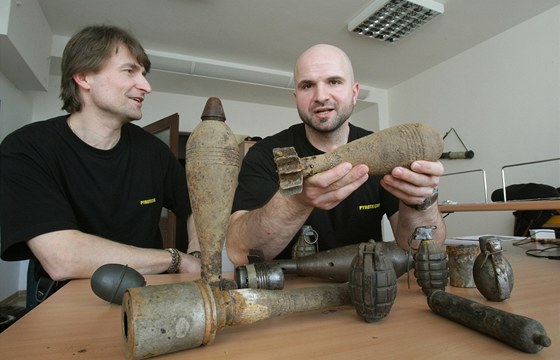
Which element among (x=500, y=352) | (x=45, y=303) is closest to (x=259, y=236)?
(x=45, y=303)

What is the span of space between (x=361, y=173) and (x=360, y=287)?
289mm

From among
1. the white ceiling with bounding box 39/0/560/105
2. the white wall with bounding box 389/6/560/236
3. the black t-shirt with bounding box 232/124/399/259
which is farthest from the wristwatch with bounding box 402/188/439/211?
the white wall with bounding box 389/6/560/236

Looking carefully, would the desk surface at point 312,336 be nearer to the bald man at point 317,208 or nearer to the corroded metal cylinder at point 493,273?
the corroded metal cylinder at point 493,273

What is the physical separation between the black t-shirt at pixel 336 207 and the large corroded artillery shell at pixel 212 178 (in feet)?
2.61

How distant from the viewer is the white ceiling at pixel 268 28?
12.4 feet

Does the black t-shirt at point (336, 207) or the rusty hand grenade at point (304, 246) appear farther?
the black t-shirt at point (336, 207)

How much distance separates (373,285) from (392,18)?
13.4 ft

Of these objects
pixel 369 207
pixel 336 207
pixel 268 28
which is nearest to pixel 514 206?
pixel 369 207

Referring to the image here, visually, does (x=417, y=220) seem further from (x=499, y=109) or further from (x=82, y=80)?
(x=499, y=109)

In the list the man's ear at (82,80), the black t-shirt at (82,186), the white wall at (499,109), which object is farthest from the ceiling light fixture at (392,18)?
the man's ear at (82,80)

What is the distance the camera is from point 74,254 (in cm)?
128

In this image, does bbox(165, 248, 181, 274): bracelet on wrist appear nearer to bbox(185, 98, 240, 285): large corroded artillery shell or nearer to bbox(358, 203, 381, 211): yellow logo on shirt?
bbox(185, 98, 240, 285): large corroded artillery shell

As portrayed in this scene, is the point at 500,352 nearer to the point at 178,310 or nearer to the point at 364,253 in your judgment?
the point at 364,253

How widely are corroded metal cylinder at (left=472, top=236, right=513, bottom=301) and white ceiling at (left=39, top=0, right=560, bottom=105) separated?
3.50 meters
